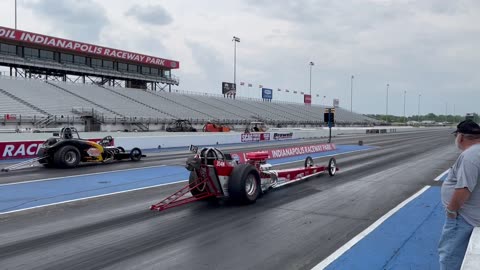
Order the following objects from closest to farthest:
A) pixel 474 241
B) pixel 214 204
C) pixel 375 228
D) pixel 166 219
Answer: pixel 474 241 < pixel 375 228 < pixel 166 219 < pixel 214 204

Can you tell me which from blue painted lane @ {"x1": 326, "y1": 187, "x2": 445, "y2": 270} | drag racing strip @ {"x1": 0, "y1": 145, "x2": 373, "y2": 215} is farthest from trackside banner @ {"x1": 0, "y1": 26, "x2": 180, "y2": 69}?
blue painted lane @ {"x1": 326, "y1": 187, "x2": 445, "y2": 270}

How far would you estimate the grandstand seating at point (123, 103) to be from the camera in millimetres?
38103

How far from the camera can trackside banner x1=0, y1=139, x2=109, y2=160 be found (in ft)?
62.0

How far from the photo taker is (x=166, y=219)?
25.0ft

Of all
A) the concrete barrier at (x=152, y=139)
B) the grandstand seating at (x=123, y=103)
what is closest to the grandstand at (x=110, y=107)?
the grandstand seating at (x=123, y=103)

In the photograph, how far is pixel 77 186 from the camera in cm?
1129

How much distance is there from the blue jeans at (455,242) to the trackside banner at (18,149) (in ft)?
64.1

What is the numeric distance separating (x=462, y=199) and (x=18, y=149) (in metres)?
19.9

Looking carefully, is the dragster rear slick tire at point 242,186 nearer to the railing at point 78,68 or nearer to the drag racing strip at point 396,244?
the drag racing strip at point 396,244

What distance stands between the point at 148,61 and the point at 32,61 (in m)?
17.0

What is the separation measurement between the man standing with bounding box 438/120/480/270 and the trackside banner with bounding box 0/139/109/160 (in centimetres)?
1953

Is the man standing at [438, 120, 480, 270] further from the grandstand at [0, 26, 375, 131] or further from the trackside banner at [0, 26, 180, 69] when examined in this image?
the trackside banner at [0, 26, 180, 69]

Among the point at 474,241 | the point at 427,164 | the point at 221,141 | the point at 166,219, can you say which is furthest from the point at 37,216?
the point at 221,141

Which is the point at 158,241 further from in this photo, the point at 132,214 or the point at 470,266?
the point at 470,266
